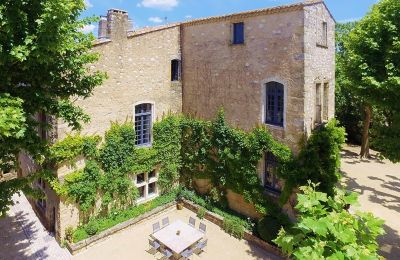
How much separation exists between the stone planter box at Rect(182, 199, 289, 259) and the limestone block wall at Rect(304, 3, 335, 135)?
5206mm

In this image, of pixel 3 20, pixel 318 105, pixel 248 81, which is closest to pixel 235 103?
pixel 248 81

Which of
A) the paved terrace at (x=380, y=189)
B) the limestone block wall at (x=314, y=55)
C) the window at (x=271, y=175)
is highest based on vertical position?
the limestone block wall at (x=314, y=55)

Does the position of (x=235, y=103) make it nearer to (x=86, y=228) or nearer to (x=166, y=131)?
(x=166, y=131)

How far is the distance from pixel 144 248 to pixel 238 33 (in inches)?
428

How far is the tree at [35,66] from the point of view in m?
7.09

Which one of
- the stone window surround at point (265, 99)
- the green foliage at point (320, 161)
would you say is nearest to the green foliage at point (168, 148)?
the stone window surround at point (265, 99)

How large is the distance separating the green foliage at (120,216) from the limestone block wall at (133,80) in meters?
4.26

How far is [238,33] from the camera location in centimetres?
1503

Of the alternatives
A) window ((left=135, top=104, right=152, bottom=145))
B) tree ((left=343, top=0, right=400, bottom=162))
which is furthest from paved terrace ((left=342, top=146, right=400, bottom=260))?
window ((left=135, top=104, right=152, bottom=145))

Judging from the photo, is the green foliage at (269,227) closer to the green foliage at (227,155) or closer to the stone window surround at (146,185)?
the green foliage at (227,155)

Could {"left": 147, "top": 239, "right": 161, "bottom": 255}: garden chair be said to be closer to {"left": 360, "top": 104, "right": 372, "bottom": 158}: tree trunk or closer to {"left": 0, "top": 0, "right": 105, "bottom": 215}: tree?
{"left": 0, "top": 0, "right": 105, "bottom": 215}: tree

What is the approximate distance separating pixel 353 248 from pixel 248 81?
10263 millimetres

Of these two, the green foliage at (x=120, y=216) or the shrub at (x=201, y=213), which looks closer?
the green foliage at (x=120, y=216)

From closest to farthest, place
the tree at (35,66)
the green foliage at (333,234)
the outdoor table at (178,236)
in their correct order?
the green foliage at (333,234)
the tree at (35,66)
the outdoor table at (178,236)
